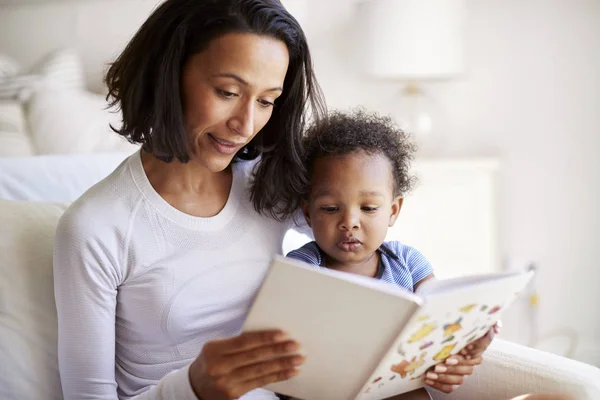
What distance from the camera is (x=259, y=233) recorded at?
1.36 meters

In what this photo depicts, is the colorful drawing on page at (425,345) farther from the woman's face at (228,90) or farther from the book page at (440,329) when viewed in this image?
the woman's face at (228,90)

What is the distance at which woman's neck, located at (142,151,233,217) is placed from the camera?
4.18 feet

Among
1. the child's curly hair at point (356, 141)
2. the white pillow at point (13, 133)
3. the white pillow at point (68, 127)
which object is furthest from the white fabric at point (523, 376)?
the white pillow at point (13, 133)

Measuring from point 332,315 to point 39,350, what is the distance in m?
0.60

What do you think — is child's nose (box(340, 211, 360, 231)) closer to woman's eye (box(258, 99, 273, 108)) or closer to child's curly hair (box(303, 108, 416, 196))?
child's curly hair (box(303, 108, 416, 196))

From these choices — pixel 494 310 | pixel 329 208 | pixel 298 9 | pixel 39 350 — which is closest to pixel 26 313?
pixel 39 350

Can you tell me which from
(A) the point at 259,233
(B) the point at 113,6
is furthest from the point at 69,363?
(B) the point at 113,6

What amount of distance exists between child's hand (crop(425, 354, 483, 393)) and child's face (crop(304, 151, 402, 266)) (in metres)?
0.29

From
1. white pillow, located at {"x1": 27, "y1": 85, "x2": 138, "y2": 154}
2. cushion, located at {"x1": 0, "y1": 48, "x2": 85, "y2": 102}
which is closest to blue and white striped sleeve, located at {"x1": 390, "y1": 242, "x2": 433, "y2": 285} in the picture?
white pillow, located at {"x1": 27, "y1": 85, "x2": 138, "y2": 154}

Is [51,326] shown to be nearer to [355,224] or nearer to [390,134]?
[355,224]

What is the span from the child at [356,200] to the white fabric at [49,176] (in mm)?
Answer: 467

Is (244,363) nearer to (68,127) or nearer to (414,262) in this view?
(414,262)

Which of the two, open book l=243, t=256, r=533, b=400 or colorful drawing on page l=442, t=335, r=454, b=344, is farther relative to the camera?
colorful drawing on page l=442, t=335, r=454, b=344

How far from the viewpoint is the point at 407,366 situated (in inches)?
42.7
